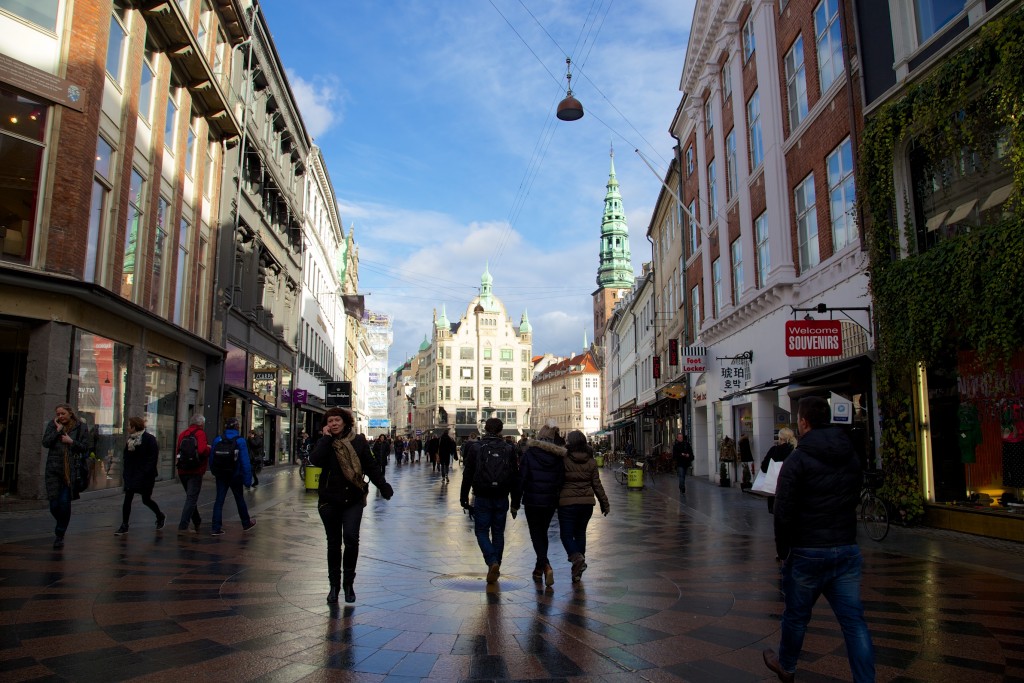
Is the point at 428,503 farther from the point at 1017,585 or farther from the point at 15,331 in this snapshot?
the point at 1017,585

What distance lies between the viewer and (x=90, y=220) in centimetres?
1500

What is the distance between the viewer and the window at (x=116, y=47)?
15852 mm

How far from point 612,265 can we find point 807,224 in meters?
107

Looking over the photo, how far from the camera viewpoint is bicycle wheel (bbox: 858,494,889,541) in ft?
35.6

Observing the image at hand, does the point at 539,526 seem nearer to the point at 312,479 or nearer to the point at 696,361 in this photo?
the point at 312,479

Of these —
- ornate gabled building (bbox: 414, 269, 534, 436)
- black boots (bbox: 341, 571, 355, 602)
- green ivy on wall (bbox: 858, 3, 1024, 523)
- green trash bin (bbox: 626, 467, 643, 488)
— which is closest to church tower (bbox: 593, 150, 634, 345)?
ornate gabled building (bbox: 414, 269, 534, 436)

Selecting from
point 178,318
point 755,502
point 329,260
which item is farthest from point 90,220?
point 329,260

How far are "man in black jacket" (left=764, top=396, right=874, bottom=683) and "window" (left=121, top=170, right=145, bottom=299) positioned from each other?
53.9ft

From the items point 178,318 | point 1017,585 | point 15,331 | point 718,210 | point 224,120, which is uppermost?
point 224,120

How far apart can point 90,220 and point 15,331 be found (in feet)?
8.81

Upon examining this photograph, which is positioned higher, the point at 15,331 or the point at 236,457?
the point at 15,331

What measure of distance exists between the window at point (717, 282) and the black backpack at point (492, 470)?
18934mm

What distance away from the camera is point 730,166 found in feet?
78.7

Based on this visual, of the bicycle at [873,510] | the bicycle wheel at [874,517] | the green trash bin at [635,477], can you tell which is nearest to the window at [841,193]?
the bicycle at [873,510]
